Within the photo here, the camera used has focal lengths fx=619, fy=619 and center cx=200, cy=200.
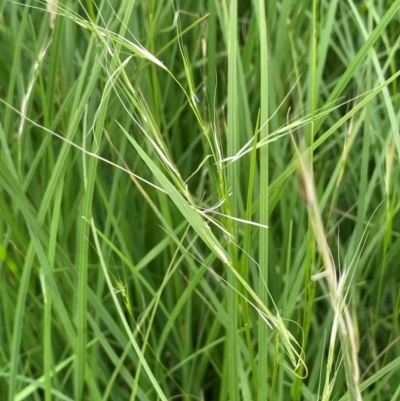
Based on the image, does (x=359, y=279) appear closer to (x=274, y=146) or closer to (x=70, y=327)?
(x=274, y=146)

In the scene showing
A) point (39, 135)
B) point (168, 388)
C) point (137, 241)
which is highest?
point (39, 135)

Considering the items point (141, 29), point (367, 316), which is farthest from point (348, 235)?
point (141, 29)

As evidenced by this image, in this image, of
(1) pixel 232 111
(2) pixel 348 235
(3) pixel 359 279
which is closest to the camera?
(1) pixel 232 111

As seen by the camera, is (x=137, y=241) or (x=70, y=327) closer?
(x=70, y=327)

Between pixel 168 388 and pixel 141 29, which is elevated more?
pixel 141 29

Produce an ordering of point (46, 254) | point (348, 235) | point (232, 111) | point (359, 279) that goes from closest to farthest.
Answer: point (232, 111) < point (46, 254) < point (359, 279) < point (348, 235)

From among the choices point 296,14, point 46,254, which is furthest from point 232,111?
point 296,14

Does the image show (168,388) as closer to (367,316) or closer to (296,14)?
(367,316)
